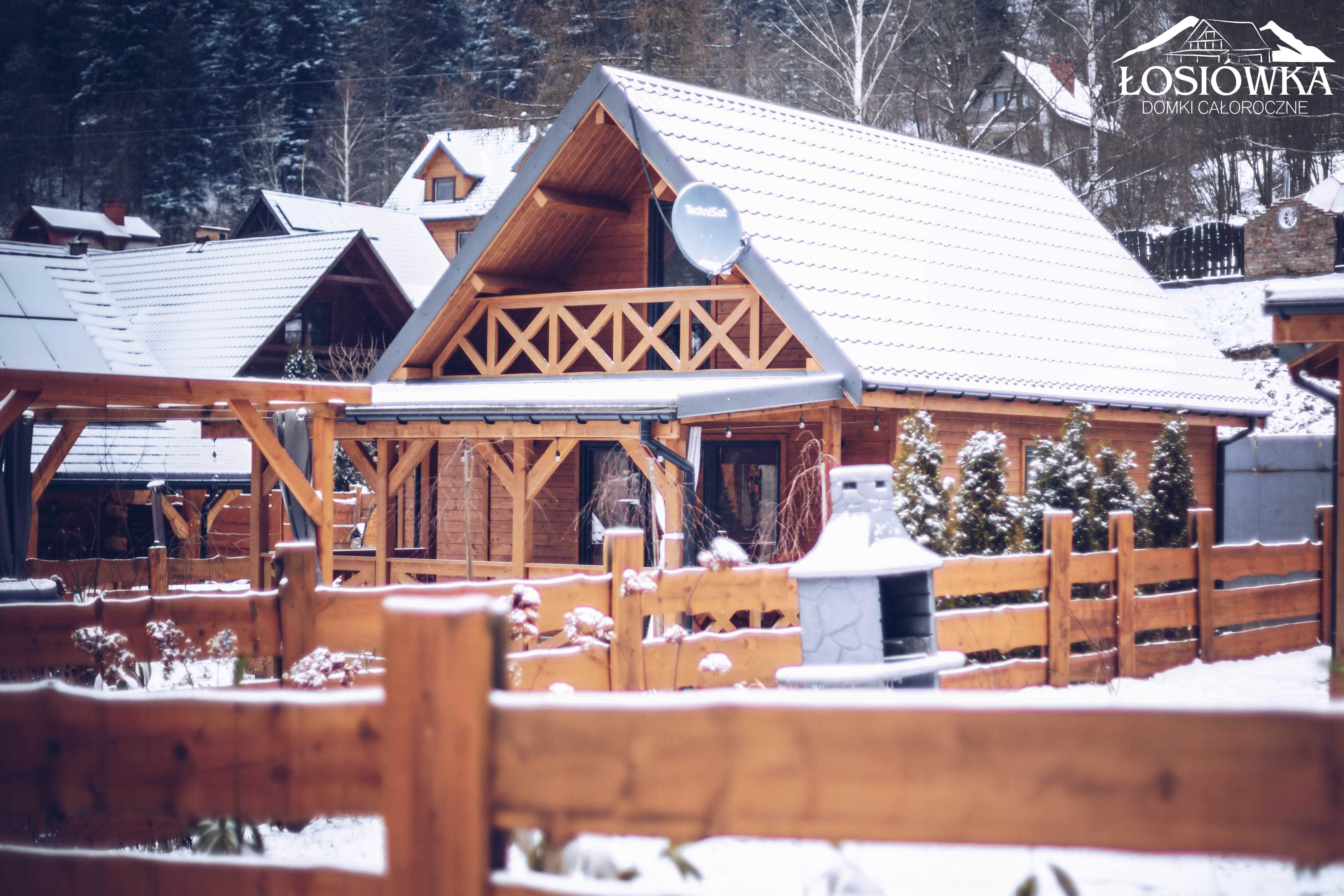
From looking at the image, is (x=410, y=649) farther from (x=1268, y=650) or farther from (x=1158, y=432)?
(x=1158, y=432)

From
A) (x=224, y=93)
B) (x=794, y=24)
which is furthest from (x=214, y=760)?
(x=224, y=93)

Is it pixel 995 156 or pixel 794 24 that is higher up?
pixel 794 24

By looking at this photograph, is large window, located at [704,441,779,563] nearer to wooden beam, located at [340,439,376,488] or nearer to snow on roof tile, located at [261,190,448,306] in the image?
wooden beam, located at [340,439,376,488]

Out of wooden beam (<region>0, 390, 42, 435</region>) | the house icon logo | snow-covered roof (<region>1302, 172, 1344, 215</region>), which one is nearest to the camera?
wooden beam (<region>0, 390, 42, 435</region>)

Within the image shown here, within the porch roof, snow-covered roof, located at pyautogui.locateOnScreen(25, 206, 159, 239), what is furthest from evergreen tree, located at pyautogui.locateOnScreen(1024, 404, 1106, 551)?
snow-covered roof, located at pyautogui.locateOnScreen(25, 206, 159, 239)

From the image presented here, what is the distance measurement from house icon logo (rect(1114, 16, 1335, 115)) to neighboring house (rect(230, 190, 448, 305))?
18750mm

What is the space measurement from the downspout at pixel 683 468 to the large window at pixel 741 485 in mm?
2064

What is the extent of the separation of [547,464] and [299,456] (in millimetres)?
2247

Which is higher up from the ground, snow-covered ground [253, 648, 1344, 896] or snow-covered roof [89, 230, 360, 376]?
snow-covered roof [89, 230, 360, 376]

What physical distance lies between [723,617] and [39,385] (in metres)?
4.80

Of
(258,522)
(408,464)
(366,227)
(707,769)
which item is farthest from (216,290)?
(707,769)

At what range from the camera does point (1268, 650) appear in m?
10.2

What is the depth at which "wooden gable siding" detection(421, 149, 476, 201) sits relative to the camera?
Answer: 49.8 metres

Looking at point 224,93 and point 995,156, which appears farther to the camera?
point 224,93
